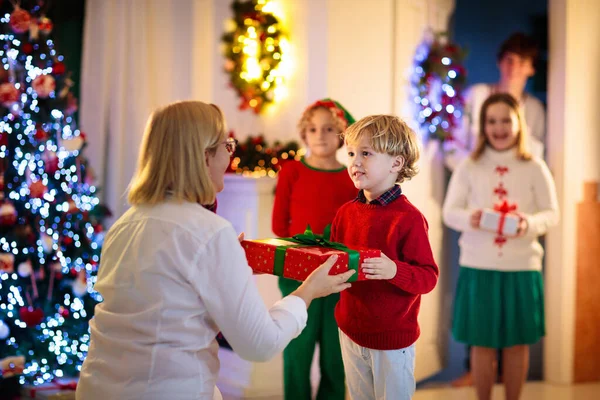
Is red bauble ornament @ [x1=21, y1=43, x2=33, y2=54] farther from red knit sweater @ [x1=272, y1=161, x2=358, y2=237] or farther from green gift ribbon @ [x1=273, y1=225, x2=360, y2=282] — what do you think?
green gift ribbon @ [x1=273, y1=225, x2=360, y2=282]

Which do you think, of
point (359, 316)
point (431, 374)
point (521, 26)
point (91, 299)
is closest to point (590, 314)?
point (431, 374)

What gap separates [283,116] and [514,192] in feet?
4.62

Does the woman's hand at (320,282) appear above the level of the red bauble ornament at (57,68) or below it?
below

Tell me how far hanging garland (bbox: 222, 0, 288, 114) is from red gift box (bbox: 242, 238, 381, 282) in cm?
203

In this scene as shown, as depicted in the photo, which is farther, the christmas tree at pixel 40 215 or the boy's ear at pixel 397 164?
the christmas tree at pixel 40 215

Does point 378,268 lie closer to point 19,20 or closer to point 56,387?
point 56,387

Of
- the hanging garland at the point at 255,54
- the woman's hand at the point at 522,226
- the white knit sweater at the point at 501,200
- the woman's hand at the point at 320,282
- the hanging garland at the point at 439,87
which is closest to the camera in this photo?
the woman's hand at the point at 320,282

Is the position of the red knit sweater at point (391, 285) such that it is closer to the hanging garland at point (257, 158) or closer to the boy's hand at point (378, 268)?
the boy's hand at point (378, 268)

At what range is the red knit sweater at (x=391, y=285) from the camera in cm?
204

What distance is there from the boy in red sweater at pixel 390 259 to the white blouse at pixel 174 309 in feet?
1.67

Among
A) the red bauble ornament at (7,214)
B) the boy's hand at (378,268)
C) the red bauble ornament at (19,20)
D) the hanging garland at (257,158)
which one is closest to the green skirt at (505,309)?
the hanging garland at (257,158)

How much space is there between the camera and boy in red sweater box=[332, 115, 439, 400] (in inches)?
80.6

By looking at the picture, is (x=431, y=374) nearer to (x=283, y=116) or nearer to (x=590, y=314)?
(x=590, y=314)

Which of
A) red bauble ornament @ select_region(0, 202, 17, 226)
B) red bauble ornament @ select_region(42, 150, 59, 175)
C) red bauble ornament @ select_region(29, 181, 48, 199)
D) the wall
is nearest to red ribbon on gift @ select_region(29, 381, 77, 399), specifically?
red bauble ornament @ select_region(0, 202, 17, 226)
